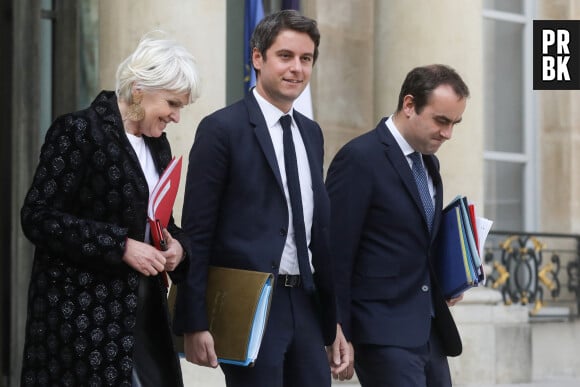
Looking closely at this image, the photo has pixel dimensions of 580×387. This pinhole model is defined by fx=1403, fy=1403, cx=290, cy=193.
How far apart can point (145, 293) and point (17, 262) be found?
502cm

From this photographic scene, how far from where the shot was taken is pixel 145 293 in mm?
4684

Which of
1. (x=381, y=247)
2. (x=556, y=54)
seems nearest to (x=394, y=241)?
(x=381, y=247)

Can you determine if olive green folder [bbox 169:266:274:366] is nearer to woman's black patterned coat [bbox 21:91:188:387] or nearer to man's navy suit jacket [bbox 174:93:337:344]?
man's navy suit jacket [bbox 174:93:337:344]

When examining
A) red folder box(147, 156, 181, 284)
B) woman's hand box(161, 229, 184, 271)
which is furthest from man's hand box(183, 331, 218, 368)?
red folder box(147, 156, 181, 284)

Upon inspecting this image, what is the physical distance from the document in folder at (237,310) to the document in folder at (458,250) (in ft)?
3.73

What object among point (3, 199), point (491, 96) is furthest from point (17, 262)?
point (491, 96)

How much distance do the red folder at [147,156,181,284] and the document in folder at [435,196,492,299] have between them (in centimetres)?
155

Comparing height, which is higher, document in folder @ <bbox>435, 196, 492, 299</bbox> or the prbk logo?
the prbk logo

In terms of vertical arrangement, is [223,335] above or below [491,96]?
below

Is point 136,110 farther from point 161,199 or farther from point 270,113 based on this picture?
point 270,113

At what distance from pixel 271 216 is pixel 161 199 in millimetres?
547

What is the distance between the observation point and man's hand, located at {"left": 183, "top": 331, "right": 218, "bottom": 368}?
4938mm

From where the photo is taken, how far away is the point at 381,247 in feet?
18.7

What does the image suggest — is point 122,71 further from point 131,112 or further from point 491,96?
point 491,96
